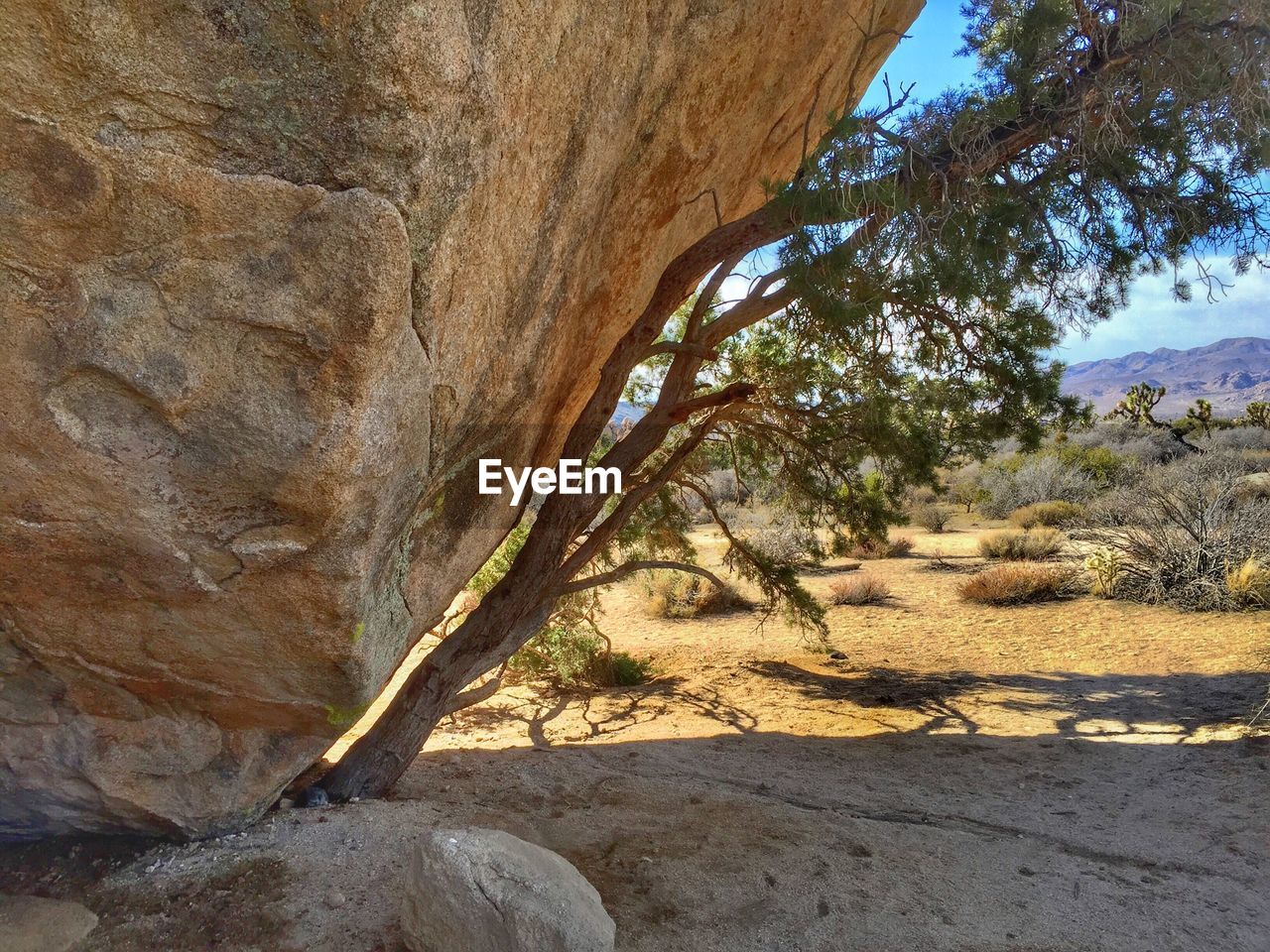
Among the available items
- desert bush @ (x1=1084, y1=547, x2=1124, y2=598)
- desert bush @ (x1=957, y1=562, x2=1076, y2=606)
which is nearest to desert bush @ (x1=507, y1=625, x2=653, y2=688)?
desert bush @ (x1=957, y1=562, x2=1076, y2=606)

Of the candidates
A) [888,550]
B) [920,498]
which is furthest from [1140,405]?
[888,550]

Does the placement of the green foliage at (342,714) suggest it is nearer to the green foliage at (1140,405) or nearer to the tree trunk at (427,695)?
the tree trunk at (427,695)

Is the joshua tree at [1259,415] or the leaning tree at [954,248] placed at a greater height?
the joshua tree at [1259,415]

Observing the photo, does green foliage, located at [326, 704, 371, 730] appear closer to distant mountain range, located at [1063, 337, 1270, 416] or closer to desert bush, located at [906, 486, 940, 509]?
desert bush, located at [906, 486, 940, 509]

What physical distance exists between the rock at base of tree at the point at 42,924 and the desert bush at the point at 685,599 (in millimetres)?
8576

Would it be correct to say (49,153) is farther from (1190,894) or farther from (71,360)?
(1190,894)

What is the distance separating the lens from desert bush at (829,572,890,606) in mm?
11469

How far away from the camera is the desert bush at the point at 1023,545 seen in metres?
Result: 12.2

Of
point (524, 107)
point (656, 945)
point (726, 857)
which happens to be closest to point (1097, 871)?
point (726, 857)

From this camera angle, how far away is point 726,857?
14.0 feet

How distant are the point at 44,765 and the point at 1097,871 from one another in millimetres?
4855

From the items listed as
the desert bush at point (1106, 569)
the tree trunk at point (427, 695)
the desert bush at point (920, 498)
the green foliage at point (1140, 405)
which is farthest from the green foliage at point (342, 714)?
the green foliage at point (1140, 405)

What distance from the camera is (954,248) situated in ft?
12.2

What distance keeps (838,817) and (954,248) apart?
315cm
